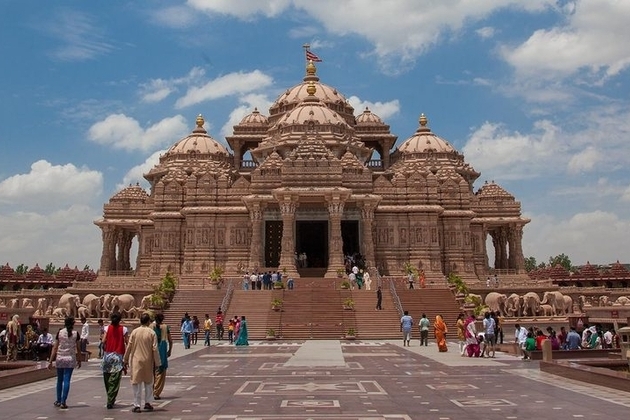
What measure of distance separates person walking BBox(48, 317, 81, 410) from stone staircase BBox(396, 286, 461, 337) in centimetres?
2679

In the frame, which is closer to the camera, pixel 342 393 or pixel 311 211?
pixel 342 393

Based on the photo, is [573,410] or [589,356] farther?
[589,356]

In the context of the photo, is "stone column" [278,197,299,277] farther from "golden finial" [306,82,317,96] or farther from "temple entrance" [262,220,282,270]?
"golden finial" [306,82,317,96]

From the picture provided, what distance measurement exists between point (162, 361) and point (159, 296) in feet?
93.5

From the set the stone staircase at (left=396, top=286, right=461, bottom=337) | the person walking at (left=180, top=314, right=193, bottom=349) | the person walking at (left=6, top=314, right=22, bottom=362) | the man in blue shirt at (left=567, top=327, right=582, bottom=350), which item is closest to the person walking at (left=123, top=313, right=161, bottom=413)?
the person walking at (left=6, top=314, right=22, bottom=362)

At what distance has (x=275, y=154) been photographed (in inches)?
2406

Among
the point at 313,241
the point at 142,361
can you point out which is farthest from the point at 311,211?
the point at 142,361

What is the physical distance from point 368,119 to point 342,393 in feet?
219

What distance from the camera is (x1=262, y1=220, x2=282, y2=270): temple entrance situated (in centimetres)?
6028

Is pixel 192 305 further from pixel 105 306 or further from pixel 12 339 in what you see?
pixel 12 339

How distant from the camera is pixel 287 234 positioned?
55.4 meters

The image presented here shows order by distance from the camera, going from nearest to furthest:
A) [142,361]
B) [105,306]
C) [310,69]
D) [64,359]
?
[142,361]
[64,359]
[105,306]
[310,69]

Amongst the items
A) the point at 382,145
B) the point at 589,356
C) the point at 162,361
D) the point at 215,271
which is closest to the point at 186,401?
the point at 162,361

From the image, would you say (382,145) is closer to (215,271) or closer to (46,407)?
(215,271)
